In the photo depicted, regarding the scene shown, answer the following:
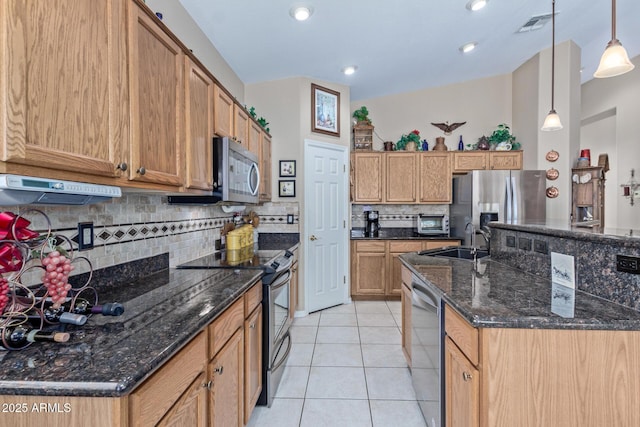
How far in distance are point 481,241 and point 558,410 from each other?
3.21 metres

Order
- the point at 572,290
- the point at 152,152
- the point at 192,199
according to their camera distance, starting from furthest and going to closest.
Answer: the point at 192,199 < the point at 572,290 < the point at 152,152

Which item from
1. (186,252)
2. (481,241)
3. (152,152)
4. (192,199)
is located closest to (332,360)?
(186,252)

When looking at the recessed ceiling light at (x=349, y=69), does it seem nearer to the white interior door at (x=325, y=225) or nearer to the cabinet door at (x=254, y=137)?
the white interior door at (x=325, y=225)

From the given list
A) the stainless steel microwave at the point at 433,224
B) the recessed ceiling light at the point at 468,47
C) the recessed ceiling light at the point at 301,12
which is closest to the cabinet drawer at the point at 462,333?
the recessed ceiling light at the point at 301,12

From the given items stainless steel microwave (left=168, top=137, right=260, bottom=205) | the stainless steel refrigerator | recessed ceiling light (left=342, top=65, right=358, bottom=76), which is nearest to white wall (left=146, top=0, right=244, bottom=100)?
stainless steel microwave (left=168, top=137, right=260, bottom=205)

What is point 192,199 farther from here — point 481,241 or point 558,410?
point 481,241

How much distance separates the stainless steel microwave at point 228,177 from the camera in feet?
6.46

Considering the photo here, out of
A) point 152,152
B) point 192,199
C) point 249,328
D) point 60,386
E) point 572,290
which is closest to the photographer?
point 60,386

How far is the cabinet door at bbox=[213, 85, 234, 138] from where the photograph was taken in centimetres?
202

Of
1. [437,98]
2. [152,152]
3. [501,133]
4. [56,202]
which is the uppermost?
[437,98]

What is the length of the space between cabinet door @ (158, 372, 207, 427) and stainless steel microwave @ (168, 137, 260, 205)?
44.0 inches

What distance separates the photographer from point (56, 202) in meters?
1.01

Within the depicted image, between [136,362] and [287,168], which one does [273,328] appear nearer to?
[136,362]

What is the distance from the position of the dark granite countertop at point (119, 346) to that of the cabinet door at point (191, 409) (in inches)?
7.7
